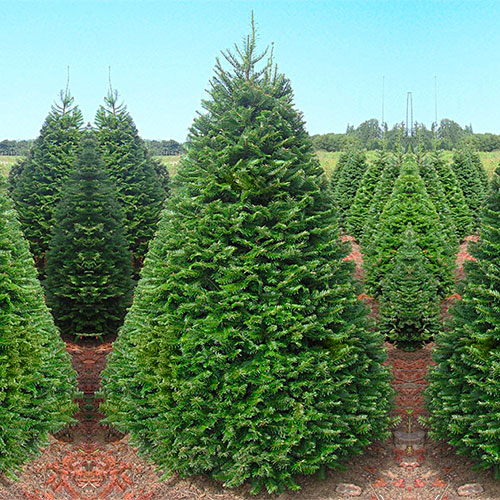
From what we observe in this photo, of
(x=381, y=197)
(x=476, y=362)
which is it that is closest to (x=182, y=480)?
(x=476, y=362)

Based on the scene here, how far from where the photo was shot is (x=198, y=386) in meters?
5.79

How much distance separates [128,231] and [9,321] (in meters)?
9.41

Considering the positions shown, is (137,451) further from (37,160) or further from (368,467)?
(37,160)

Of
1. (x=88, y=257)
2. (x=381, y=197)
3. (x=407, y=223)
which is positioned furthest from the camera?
(x=381, y=197)

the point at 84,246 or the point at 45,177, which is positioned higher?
the point at 45,177

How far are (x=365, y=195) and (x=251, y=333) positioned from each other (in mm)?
17509

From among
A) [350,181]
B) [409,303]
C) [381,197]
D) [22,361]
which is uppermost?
[350,181]

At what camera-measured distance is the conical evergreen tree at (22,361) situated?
19.5ft

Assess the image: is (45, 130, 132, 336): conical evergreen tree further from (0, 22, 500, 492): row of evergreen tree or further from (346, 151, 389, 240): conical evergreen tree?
(346, 151, 389, 240): conical evergreen tree

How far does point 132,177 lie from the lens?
1528 centimetres

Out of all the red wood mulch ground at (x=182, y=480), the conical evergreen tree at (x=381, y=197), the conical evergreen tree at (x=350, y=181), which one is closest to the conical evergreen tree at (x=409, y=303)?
the conical evergreen tree at (x=381, y=197)

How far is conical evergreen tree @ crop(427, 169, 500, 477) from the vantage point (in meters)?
6.13

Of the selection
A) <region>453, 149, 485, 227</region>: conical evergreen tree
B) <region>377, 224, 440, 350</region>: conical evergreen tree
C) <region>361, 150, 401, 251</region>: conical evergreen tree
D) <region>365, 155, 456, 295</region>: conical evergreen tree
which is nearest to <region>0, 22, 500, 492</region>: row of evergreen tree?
<region>377, 224, 440, 350</region>: conical evergreen tree

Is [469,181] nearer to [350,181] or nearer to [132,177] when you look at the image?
[350,181]
